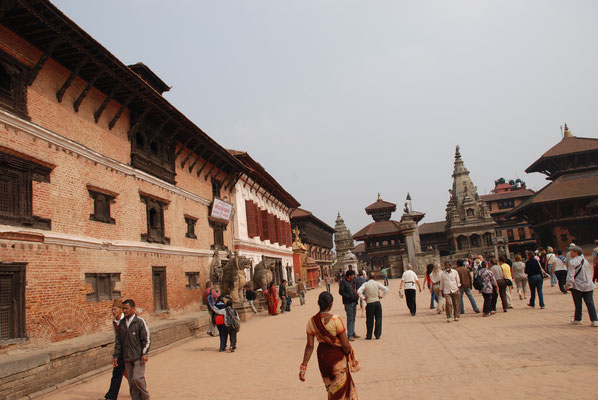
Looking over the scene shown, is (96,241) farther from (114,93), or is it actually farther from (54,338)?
(114,93)

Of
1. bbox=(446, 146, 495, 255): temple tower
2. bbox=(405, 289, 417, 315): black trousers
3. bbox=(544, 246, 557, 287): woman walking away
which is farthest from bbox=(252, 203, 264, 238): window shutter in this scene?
bbox=(446, 146, 495, 255): temple tower

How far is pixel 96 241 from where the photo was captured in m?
11.1

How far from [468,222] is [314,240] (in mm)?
24306

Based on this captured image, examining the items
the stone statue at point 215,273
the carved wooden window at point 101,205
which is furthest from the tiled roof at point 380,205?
the carved wooden window at point 101,205

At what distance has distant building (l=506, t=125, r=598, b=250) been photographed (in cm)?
3944

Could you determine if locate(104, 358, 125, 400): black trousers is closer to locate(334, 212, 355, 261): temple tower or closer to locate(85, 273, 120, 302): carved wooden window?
locate(85, 273, 120, 302): carved wooden window

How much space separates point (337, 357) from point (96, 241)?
8.90 meters

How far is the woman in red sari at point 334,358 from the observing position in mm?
4164

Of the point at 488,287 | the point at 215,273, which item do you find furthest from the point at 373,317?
the point at 215,273

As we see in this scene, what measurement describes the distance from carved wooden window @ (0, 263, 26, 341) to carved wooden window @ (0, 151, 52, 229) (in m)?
0.96

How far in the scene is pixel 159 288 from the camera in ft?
47.3

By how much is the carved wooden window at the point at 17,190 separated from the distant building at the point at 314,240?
116 feet

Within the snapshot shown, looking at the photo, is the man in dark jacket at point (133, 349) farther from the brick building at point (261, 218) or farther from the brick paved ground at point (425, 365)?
the brick building at point (261, 218)

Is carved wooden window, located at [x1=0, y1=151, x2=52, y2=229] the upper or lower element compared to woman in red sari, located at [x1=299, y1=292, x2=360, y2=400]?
upper
